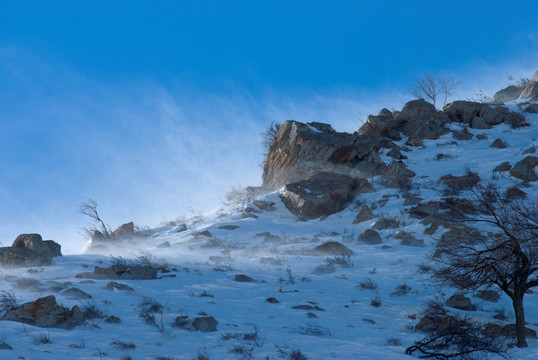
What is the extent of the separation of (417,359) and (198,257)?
951 centimetres

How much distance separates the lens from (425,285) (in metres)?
9.48

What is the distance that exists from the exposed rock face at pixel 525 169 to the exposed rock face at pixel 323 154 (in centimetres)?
650

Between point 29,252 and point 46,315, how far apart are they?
621cm

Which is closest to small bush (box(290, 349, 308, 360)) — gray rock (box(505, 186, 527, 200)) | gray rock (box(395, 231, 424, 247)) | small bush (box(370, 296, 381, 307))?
small bush (box(370, 296, 381, 307))

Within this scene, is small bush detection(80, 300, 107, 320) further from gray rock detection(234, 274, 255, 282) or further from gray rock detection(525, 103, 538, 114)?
gray rock detection(525, 103, 538, 114)

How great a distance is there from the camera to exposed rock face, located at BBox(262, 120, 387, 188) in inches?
917

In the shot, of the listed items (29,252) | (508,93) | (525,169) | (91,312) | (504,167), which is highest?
(508,93)

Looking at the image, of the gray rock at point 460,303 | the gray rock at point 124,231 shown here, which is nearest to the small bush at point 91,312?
the gray rock at point 460,303

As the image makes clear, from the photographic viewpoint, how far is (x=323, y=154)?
23484 mm

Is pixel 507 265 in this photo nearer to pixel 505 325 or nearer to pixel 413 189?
pixel 505 325

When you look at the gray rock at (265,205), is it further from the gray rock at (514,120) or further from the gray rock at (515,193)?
the gray rock at (514,120)

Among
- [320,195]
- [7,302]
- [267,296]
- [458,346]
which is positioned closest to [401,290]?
[267,296]

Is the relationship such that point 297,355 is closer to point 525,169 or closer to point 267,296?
point 267,296

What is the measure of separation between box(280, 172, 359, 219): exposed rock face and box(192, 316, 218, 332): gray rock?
41.8 ft
